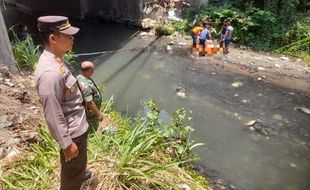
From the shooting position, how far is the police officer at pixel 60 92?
96.5 inches

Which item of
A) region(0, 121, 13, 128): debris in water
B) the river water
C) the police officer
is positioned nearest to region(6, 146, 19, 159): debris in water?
region(0, 121, 13, 128): debris in water

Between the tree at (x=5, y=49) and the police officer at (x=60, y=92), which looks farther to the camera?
the tree at (x=5, y=49)

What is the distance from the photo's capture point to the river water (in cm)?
580

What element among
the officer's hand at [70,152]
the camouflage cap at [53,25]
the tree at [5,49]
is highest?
the camouflage cap at [53,25]

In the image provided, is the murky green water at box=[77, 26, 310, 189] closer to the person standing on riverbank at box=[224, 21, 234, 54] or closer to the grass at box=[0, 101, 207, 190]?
the person standing on riverbank at box=[224, 21, 234, 54]

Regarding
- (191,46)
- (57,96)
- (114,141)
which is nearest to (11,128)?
(114,141)

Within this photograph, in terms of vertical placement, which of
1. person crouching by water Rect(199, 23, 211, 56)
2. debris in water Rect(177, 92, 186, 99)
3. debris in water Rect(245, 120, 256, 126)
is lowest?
debris in water Rect(177, 92, 186, 99)

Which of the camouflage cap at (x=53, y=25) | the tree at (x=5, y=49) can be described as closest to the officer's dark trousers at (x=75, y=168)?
the camouflage cap at (x=53, y=25)

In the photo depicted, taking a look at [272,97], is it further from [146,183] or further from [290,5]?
[146,183]

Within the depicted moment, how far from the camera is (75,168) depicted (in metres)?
2.96

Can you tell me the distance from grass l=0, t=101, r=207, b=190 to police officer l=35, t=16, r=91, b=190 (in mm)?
931

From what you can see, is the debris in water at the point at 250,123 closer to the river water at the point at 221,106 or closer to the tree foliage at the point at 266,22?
the river water at the point at 221,106

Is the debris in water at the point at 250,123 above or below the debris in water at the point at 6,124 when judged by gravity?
below

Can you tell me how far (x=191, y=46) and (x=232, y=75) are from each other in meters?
2.60
